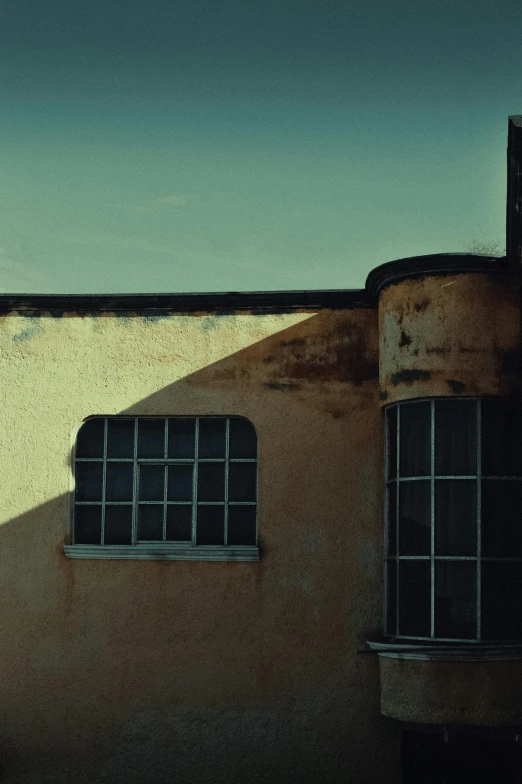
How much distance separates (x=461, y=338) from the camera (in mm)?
A: 9234

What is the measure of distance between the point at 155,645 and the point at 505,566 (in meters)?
3.43

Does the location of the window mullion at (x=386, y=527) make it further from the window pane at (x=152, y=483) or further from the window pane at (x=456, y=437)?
the window pane at (x=152, y=483)

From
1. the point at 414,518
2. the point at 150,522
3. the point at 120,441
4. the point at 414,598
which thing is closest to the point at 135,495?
the point at 150,522

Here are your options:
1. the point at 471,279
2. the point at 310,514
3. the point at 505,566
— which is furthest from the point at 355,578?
the point at 471,279

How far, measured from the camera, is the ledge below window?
994cm

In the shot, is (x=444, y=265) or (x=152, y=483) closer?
(x=444, y=265)

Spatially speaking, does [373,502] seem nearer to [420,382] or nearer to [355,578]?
[355,578]

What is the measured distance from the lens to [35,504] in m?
10.3

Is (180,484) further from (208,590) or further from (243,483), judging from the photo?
(208,590)

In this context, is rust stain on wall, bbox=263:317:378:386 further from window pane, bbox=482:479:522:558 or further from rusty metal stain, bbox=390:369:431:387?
window pane, bbox=482:479:522:558

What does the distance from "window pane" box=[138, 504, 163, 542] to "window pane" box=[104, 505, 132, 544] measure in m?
0.11

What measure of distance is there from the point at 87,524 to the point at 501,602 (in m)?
4.13

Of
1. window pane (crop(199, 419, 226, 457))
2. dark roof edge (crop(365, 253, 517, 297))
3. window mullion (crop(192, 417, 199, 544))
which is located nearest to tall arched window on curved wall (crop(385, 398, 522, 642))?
dark roof edge (crop(365, 253, 517, 297))

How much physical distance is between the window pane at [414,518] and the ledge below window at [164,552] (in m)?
1.48
